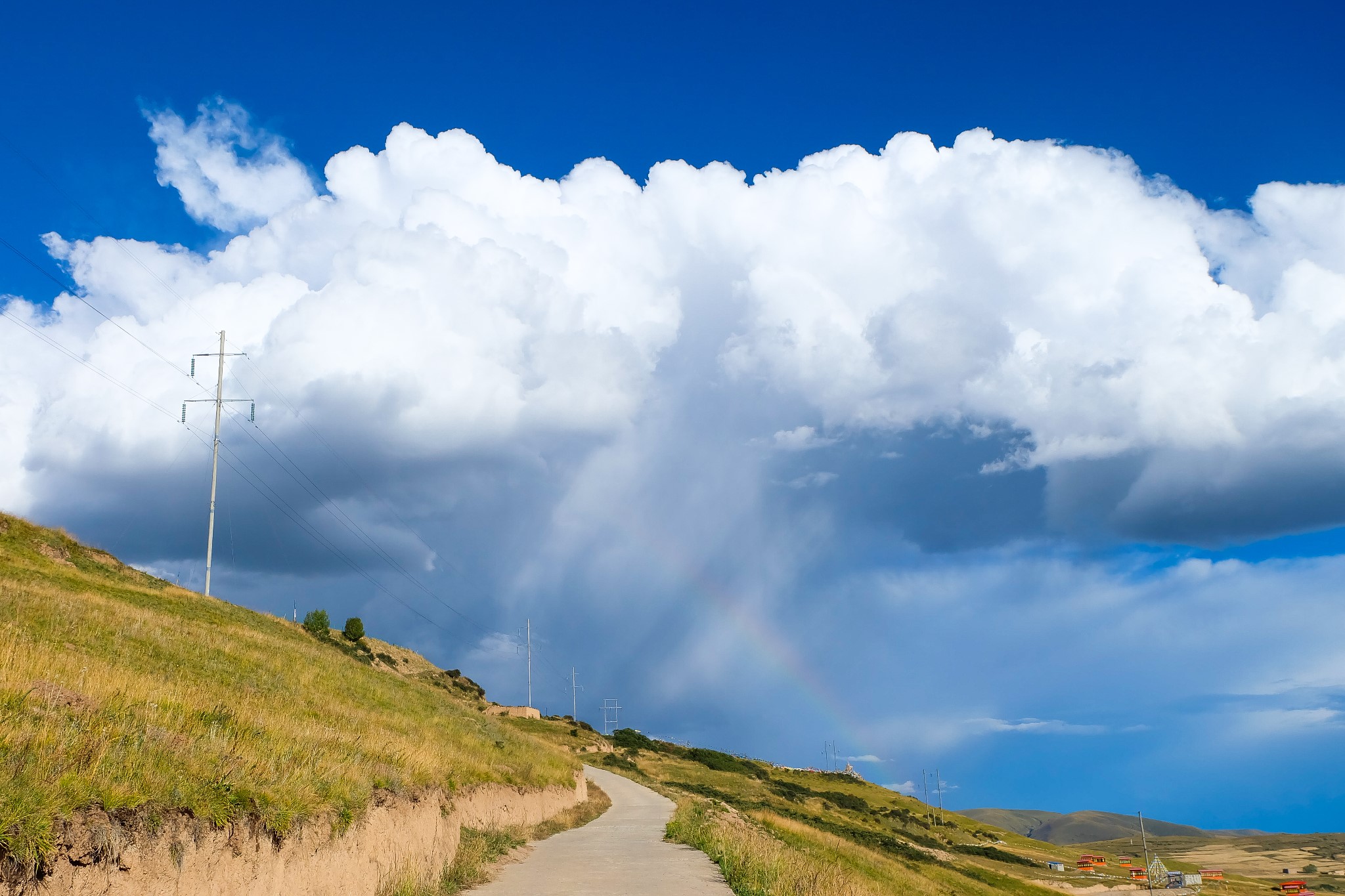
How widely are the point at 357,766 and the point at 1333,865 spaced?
598ft

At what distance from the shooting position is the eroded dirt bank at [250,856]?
25.0 feet

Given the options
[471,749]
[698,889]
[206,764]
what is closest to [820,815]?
[471,749]

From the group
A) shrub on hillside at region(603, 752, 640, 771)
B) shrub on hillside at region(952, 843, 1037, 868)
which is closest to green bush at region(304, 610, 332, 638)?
shrub on hillside at region(603, 752, 640, 771)

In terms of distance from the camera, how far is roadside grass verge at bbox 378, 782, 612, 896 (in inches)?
521

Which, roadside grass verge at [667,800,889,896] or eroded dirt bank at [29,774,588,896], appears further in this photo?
roadside grass verge at [667,800,889,896]

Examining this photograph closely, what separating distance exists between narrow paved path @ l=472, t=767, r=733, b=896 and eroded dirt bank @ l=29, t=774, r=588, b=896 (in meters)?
1.65

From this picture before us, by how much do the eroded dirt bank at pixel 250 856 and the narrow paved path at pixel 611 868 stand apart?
65.0 inches

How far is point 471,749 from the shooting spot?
91.4 feet

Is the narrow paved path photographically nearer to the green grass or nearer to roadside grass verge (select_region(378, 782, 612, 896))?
roadside grass verge (select_region(378, 782, 612, 896))

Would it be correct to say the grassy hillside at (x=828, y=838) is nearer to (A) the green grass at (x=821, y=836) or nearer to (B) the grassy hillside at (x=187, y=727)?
(A) the green grass at (x=821, y=836)

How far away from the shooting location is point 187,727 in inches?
468

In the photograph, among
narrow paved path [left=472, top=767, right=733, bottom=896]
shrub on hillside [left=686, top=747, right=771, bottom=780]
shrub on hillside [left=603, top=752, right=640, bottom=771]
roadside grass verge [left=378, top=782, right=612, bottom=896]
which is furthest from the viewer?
shrub on hillside [left=686, top=747, right=771, bottom=780]

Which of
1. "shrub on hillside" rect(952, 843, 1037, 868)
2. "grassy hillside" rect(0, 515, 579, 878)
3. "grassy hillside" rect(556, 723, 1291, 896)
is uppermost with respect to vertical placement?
"grassy hillside" rect(0, 515, 579, 878)

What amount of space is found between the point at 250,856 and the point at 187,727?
303cm
